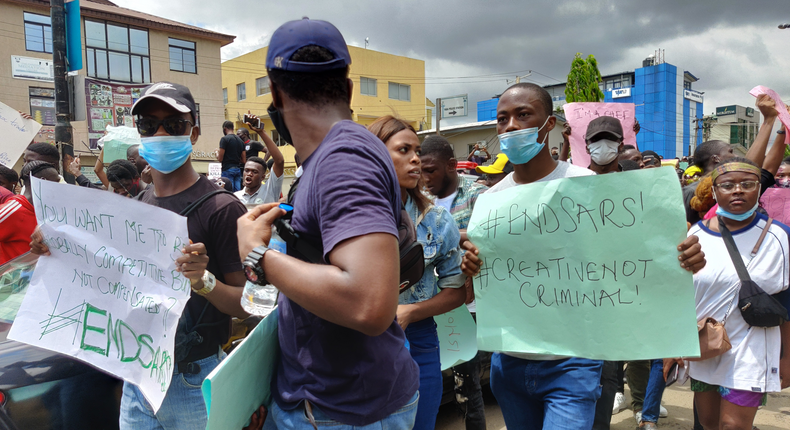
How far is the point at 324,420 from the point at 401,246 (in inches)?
21.7

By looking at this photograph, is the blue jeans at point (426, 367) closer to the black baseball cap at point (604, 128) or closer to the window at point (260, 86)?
the black baseball cap at point (604, 128)

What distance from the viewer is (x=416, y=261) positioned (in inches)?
68.9

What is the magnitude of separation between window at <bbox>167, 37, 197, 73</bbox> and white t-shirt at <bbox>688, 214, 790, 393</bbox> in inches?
1130

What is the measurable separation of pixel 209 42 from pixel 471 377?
29059 mm

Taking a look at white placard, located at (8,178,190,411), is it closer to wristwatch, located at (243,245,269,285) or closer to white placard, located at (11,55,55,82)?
wristwatch, located at (243,245,269,285)

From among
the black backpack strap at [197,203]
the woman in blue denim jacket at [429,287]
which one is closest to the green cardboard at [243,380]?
the black backpack strap at [197,203]

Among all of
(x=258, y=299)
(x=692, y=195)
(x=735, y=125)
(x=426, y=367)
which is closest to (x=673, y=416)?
(x=692, y=195)

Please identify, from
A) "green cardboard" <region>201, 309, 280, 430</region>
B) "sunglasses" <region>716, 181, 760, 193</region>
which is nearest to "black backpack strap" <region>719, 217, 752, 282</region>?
"sunglasses" <region>716, 181, 760, 193</region>

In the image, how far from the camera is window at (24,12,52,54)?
2341 centimetres

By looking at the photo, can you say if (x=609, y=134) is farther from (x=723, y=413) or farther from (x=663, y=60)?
(x=663, y=60)

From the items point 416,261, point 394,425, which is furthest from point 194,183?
point 394,425

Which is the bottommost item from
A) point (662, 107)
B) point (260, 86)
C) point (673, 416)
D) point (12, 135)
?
point (673, 416)

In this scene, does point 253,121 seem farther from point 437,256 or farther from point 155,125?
point 437,256

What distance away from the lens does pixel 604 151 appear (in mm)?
4062
